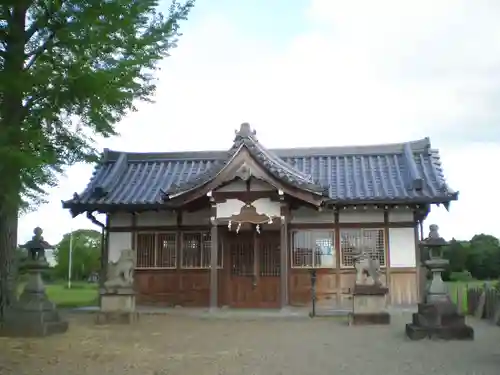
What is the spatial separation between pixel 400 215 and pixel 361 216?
1.22 metres

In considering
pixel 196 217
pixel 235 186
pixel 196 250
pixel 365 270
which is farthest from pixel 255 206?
pixel 365 270

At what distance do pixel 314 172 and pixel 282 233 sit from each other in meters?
3.62

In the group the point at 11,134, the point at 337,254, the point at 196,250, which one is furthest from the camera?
the point at 196,250

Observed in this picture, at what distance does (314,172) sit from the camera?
63.8ft

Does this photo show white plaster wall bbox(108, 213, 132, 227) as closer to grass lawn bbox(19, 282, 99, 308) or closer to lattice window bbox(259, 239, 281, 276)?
grass lawn bbox(19, 282, 99, 308)

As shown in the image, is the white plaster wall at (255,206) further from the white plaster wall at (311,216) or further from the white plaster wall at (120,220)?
the white plaster wall at (120,220)

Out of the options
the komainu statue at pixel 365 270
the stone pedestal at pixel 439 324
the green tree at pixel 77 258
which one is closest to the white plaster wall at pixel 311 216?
the komainu statue at pixel 365 270

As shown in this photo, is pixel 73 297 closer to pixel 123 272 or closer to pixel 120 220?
pixel 120 220

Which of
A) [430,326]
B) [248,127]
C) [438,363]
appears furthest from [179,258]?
[438,363]

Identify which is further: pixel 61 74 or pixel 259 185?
pixel 259 185

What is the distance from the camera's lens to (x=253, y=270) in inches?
699

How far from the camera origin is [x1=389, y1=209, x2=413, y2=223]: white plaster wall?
17531mm

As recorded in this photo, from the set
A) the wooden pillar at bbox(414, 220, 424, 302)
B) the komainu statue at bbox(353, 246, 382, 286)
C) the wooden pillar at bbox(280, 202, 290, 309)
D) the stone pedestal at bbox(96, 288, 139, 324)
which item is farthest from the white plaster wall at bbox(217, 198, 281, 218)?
the wooden pillar at bbox(414, 220, 424, 302)

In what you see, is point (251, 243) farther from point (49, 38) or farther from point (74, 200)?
point (49, 38)
